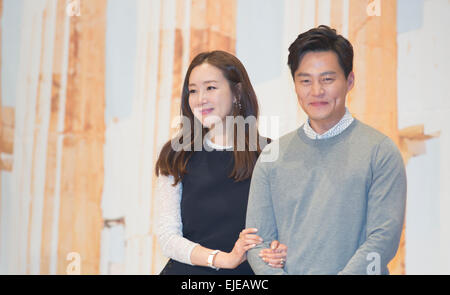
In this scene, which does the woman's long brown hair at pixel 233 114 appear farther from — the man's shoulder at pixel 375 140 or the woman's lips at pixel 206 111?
the man's shoulder at pixel 375 140

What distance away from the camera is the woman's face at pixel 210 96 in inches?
76.7

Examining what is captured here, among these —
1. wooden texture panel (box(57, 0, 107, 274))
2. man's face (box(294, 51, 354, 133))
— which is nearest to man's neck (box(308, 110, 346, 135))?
man's face (box(294, 51, 354, 133))

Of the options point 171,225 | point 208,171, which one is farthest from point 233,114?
point 171,225

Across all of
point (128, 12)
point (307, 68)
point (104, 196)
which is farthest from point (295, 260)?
point (128, 12)

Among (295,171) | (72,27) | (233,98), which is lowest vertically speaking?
(295,171)

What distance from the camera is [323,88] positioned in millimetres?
1685

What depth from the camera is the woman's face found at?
6.39 feet

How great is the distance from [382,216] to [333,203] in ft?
0.52

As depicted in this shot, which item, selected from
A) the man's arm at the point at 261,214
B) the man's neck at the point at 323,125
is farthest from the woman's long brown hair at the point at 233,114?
the man's neck at the point at 323,125

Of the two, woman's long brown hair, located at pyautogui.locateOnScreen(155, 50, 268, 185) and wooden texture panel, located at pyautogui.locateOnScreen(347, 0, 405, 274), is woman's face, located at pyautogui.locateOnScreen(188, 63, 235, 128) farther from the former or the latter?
wooden texture panel, located at pyautogui.locateOnScreen(347, 0, 405, 274)

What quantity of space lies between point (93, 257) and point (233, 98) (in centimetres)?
103

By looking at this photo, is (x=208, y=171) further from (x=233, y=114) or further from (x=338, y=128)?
(x=338, y=128)

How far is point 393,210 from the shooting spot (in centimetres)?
152

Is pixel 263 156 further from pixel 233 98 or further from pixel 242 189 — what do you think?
pixel 233 98
